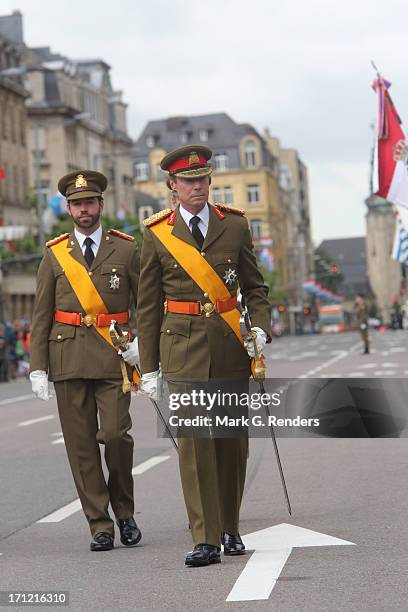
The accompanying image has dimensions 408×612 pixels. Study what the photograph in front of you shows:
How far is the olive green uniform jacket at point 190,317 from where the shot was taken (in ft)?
24.9

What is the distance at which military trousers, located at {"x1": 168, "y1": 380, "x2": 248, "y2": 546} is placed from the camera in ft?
24.4

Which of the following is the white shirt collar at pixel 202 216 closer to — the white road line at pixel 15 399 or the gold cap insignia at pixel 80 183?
the gold cap insignia at pixel 80 183

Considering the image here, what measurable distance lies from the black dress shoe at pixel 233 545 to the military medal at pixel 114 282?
154 centimetres

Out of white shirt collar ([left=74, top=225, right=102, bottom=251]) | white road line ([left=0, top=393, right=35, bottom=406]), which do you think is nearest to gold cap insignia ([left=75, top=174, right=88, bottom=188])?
white shirt collar ([left=74, top=225, right=102, bottom=251])

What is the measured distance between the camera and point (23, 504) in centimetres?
1077

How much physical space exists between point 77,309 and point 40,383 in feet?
1.55

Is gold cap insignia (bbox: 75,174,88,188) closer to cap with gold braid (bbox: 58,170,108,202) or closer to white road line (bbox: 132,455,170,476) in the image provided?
cap with gold braid (bbox: 58,170,108,202)

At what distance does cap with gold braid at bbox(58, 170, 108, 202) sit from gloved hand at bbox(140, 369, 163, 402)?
3.84 feet

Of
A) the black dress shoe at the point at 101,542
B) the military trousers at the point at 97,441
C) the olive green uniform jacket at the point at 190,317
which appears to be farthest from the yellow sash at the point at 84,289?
the black dress shoe at the point at 101,542

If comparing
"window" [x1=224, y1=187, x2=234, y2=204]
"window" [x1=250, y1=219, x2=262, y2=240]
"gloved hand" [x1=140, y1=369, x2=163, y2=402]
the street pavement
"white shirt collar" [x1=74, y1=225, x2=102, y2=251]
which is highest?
"window" [x1=224, y1=187, x2=234, y2=204]

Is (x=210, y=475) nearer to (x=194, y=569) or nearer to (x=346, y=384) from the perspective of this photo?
(x=194, y=569)

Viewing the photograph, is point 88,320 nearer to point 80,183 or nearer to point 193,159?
point 80,183

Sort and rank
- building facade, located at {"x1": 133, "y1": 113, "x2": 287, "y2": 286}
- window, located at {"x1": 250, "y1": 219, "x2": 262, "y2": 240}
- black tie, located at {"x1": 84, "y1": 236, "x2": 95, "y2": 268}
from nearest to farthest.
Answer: black tie, located at {"x1": 84, "y1": 236, "x2": 95, "y2": 268} < building facade, located at {"x1": 133, "y1": 113, "x2": 287, "y2": 286} < window, located at {"x1": 250, "y1": 219, "x2": 262, "y2": 240}

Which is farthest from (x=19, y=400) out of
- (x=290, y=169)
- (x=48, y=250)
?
(x=290, y=169)
